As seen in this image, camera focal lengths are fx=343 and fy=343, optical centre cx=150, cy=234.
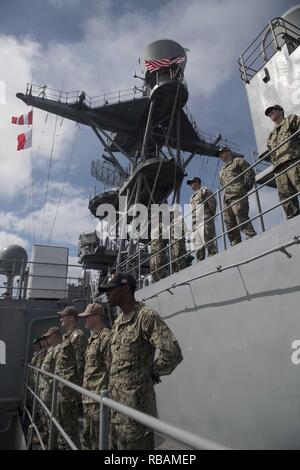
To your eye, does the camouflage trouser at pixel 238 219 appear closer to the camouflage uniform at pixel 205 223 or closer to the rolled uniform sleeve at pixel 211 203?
the camouflage uniform at pixel 205 223

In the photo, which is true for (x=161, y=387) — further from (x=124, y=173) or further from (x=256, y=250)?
(x=124, y=173)

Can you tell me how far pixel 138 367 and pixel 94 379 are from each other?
1.27 m

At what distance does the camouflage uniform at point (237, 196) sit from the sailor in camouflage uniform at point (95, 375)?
8.65 ft

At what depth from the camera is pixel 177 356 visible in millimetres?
2449

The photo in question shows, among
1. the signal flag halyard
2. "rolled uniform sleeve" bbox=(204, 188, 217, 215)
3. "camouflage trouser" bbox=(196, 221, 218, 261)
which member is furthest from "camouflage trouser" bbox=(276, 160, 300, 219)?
the signal flag halyard

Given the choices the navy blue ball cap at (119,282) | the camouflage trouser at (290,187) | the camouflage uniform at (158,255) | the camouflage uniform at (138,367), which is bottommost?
the camouflage uniform at (138,367)

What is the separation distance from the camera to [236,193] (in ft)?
18.5

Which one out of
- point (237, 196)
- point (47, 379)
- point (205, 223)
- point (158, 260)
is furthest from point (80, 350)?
point (158, 260)

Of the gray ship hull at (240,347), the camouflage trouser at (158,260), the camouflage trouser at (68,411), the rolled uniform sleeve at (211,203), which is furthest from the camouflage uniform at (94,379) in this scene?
the camouflage trouser at (158,260)

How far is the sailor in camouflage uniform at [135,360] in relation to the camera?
2.42 meters

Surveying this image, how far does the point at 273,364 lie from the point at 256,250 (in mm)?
1410

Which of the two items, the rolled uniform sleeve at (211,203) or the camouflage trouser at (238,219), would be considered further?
the rolled uniform sleeve at (211,203)

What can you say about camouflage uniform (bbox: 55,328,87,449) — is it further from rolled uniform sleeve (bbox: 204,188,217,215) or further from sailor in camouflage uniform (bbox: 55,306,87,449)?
rolled uniform sleeve (bbox: 204,188,217,215)
